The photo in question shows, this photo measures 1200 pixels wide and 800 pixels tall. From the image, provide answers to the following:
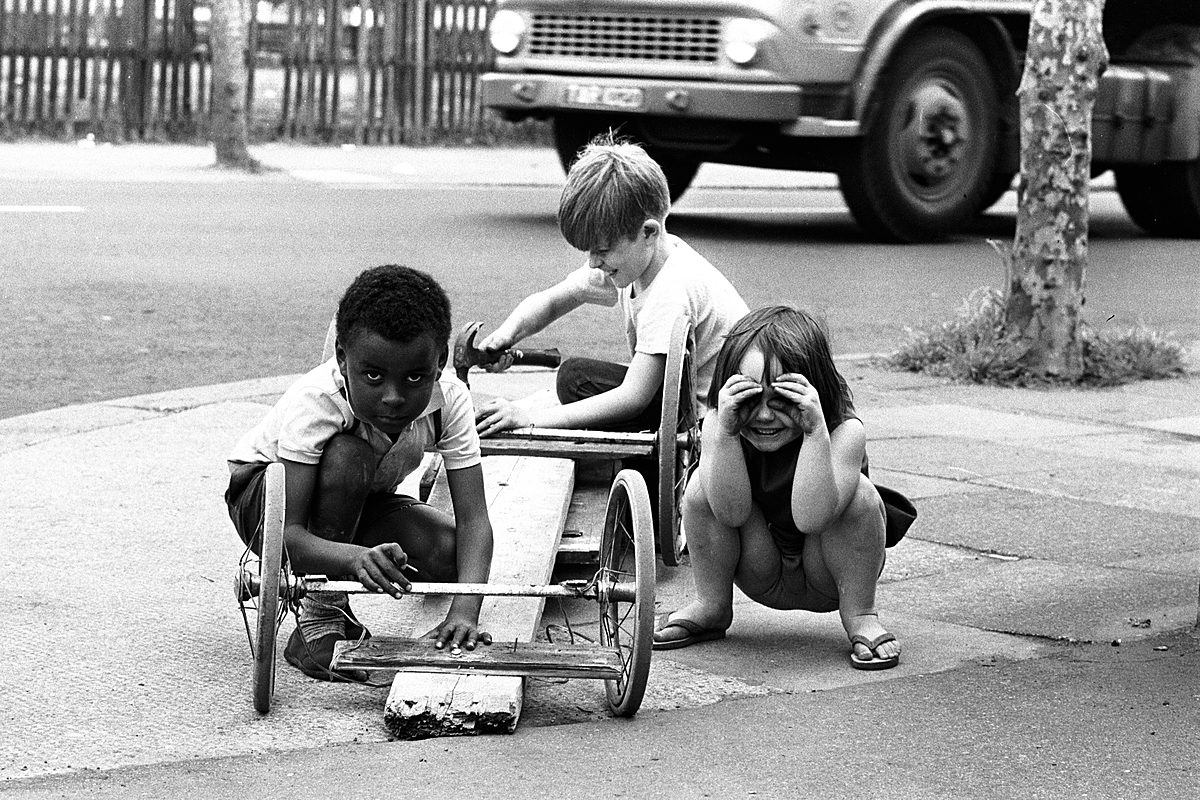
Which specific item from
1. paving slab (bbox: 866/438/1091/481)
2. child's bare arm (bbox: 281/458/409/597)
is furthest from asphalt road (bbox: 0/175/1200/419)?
child's bare arm (bbox: 281/458/409/597)

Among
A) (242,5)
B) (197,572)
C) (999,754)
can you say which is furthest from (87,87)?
(999,754)

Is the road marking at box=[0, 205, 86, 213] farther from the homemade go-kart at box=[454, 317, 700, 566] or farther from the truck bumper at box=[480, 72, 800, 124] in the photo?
the homemade go-kart at box=[454, 317, 700, 566]

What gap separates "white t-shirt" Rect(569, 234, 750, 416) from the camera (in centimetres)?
480

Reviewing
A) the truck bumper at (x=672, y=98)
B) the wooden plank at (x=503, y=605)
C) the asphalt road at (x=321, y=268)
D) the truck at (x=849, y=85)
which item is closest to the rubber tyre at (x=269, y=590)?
the wooden plank at (x=503, y=605)

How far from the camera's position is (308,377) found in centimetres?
386

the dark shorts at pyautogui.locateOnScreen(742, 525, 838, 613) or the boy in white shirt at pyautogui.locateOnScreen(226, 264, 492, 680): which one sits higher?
the boy in white shirt at pyautogui.locateOnScreen(226, 264, 492, 680)

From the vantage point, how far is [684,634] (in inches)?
164

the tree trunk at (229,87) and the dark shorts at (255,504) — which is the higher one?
the tree trunk at (229,87)

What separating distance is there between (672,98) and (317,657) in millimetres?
7981

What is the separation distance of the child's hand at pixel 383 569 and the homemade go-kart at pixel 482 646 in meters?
0.02

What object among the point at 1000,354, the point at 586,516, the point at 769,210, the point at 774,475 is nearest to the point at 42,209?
the point at 769,210

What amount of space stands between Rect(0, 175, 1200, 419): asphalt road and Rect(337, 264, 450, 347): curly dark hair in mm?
3288

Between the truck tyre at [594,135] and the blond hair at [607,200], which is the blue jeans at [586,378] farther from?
the truck tyre at [594,135]

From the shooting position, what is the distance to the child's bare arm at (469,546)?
3766 mm
